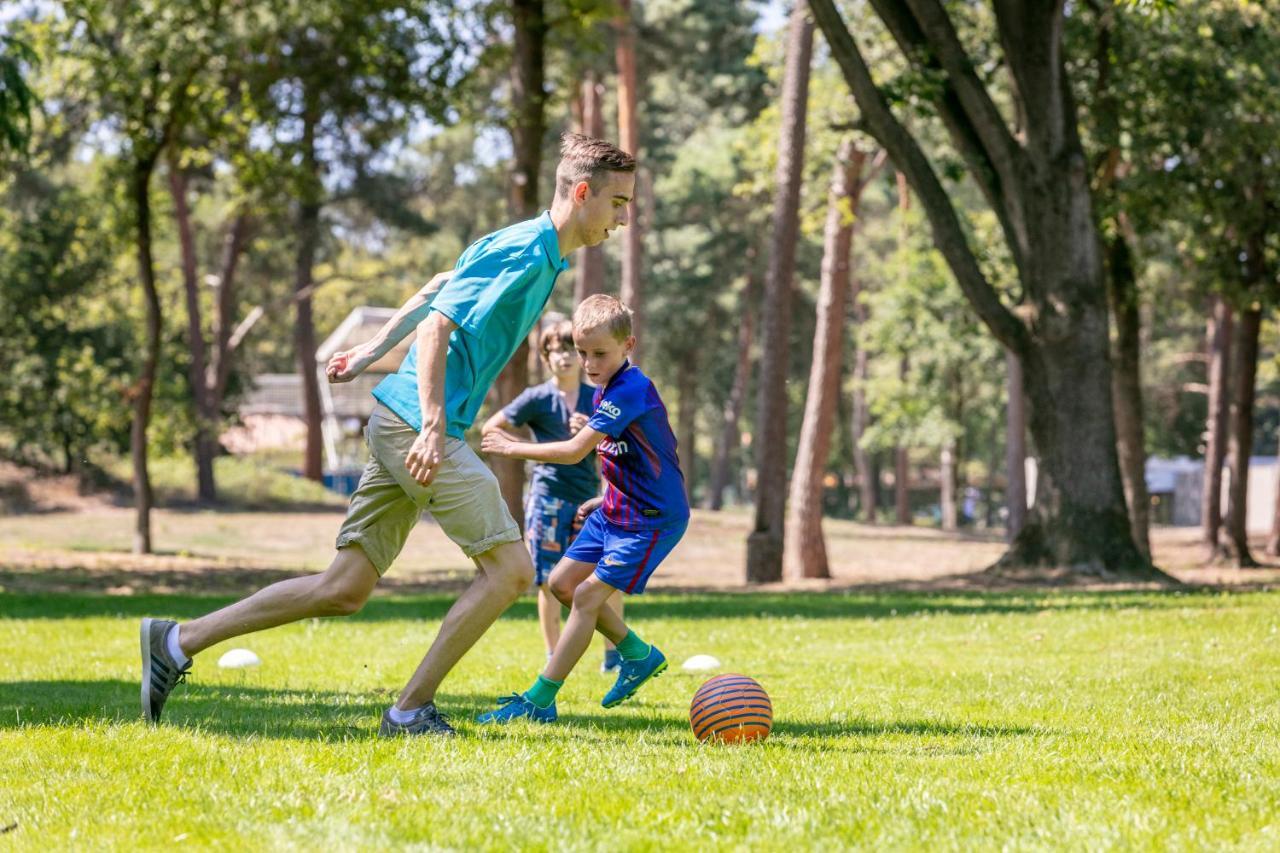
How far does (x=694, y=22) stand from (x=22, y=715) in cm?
3637

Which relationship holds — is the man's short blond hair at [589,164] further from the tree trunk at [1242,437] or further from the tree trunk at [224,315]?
the tree trunk at [224,315]

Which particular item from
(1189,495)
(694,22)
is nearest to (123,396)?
(694,22)

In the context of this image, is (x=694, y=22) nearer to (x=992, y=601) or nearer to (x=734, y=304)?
(x=734, y=304)

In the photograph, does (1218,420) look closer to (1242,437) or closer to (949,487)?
(1242,437)

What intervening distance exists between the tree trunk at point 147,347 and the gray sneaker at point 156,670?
50.5ft

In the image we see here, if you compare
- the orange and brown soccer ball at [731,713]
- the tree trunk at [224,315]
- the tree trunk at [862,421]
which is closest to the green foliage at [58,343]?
the tree trunk at [224,315]

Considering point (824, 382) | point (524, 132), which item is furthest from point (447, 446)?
point (824, 382)

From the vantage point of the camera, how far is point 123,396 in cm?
3372

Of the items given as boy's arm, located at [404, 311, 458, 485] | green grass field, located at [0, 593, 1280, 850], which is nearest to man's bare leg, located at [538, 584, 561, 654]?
green grass field, located at [0, 593, 1280, 850]

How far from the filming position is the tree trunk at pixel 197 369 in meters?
36.1

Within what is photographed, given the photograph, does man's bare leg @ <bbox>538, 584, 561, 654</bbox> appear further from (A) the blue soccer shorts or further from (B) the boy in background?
(A) the blue soccer shorts

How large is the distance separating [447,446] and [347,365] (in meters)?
0.54

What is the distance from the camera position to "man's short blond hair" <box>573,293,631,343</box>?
6.12 m

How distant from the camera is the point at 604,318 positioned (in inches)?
241
